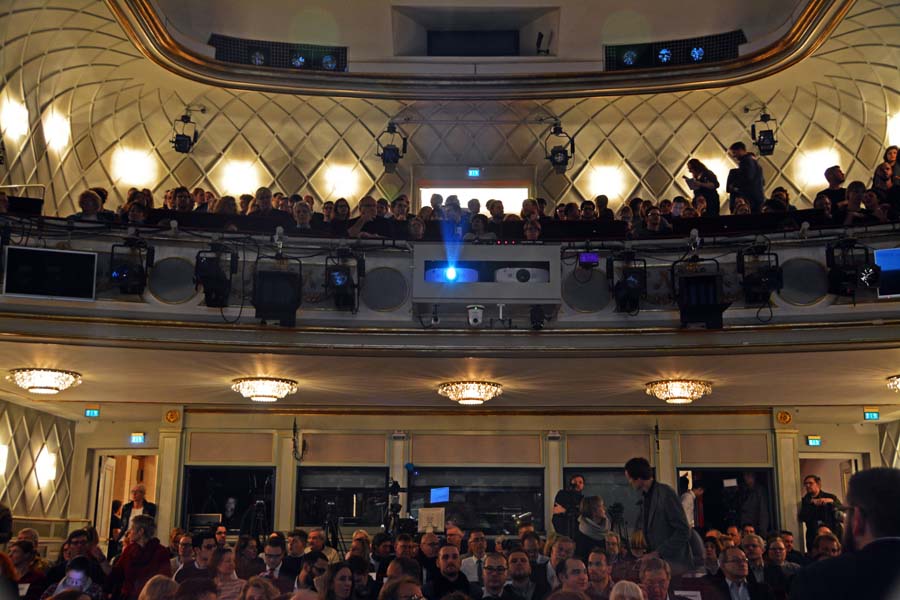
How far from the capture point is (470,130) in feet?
38.6

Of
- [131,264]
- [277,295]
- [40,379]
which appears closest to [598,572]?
→ [277,295]

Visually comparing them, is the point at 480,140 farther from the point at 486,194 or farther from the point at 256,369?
the point at 256,369

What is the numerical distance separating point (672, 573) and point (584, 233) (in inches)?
154

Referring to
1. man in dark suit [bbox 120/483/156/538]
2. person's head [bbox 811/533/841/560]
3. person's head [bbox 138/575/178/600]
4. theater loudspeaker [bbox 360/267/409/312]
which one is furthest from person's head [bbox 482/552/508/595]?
man in dark suit [bbox 120/483/156/538]

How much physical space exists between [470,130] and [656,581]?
8019 millimetres

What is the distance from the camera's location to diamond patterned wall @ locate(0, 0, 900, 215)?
1072cm

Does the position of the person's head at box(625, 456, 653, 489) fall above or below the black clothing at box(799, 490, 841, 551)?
above

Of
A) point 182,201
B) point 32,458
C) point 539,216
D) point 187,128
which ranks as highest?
point 187,128

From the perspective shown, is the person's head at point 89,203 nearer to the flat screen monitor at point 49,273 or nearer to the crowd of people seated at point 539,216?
the crowd of people seated at point 539,216

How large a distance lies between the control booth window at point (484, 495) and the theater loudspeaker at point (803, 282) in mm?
5048

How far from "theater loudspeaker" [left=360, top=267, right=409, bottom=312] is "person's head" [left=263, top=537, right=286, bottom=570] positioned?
239 cm

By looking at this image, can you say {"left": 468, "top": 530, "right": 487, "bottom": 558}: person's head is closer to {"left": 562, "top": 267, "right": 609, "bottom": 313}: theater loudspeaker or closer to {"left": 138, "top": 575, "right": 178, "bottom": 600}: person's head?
{"left": 562, "top": 267, "right": 609, "bottom": 313}: theater loudspeaker

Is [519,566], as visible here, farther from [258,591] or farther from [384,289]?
[384,289]

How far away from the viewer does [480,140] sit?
11750 millimetres
